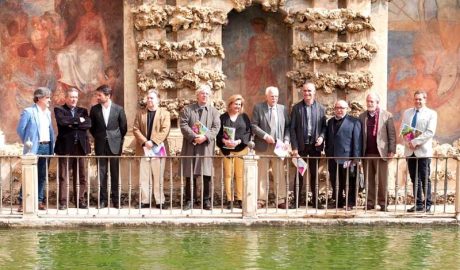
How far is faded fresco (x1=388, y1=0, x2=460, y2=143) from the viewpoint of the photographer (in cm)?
1667

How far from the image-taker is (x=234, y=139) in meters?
14.8

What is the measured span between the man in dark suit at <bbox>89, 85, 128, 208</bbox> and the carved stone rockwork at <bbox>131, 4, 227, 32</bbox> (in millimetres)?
1436

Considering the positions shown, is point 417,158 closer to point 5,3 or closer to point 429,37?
point 429,37

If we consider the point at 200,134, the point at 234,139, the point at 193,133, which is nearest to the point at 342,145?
the point at 234,139

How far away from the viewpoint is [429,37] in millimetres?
16703

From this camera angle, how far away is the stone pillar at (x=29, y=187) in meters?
13.6

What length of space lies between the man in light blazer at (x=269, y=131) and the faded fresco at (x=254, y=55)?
162 centimetres

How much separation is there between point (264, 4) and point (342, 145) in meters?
2.96

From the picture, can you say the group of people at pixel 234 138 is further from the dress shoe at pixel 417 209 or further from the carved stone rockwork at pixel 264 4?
the carved stone rockwork at pixel 264 4

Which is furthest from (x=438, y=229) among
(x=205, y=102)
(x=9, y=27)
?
(x=9, y=27)

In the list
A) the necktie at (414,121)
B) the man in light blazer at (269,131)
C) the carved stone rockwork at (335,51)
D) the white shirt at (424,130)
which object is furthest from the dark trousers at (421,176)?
the carved stone rockwork at (335,51)

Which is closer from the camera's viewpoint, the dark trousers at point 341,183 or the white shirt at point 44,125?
the white shirt at point 44,125

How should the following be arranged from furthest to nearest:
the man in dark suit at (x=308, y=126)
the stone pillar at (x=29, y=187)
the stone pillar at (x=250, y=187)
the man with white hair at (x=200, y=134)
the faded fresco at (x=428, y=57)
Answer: the faded fresco at (x=428, y=57) < the man in dark suit at (x=308, y=126) < the man with white hair at (x=200, y=134) < the stone pillar at (x=250, y=187) < the stone pillar at (x=29, y=187)

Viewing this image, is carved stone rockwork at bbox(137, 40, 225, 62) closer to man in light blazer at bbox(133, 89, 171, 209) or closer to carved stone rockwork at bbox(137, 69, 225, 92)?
carved stone rockwork at bbox(137, 69, 225, 92)
